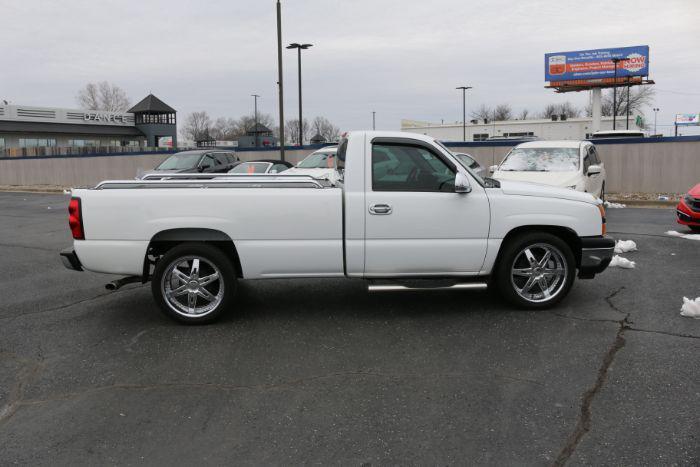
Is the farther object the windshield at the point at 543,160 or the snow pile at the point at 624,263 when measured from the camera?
the windshield at the point at 543,160

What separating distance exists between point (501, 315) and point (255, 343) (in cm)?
239

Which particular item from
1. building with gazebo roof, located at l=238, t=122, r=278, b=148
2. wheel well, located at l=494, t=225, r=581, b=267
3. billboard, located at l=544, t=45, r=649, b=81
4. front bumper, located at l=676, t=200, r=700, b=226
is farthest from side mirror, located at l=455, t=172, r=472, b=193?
building with gazebo roof, located at l=238, t=122, r=278, b=148

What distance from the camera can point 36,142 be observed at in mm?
61406

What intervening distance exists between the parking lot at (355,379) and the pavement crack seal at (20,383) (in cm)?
2

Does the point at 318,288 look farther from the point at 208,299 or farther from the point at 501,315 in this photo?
the point at 501,315

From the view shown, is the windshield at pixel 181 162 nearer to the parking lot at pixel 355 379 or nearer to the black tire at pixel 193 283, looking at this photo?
the parking lot at pixel 355 379

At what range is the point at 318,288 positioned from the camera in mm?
7223

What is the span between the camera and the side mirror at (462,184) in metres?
5.64

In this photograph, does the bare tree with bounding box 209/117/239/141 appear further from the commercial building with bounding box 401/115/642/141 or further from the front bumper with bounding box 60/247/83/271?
the front bumper with bounding box 60/247/83/271

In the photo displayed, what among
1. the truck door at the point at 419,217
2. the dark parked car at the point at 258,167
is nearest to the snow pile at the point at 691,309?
the truck door at the point at 419,217

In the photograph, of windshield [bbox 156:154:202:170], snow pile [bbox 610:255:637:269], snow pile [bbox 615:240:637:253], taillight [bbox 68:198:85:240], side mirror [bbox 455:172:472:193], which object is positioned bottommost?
snow pile [bbox 610:255:637:269]

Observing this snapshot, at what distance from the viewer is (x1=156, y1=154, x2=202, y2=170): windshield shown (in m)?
20.5

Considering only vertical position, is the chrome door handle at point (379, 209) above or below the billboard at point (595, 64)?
below

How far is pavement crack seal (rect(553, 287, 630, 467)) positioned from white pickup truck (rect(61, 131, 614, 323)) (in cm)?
85
